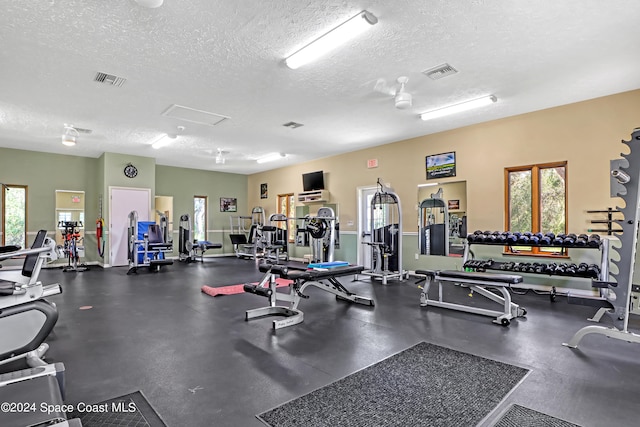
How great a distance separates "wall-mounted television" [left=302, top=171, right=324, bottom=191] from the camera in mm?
8898

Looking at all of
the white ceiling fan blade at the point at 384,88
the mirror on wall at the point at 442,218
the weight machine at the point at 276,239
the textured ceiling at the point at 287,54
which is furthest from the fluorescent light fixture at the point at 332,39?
the weight machine at the point at 276,239

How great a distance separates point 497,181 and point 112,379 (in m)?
5.82

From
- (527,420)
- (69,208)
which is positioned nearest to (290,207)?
(69,208)

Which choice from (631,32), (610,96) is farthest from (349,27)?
(610,96)

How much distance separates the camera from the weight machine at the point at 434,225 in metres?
6.33

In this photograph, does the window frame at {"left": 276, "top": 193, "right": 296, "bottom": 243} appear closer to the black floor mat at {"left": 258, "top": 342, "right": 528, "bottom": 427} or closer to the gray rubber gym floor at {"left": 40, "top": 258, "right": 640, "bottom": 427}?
the gray rubber gym floor at {"left": 40, "top": 258, "right": 640, "bottom": 427}

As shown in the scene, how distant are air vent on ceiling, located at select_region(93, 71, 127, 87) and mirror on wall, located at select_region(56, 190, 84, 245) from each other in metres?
5.61

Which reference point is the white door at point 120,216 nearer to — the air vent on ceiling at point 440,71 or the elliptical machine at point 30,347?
the elliptical machine at point 30,347

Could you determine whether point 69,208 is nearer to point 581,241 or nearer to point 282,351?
point 282,351

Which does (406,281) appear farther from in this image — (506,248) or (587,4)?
(587,4)

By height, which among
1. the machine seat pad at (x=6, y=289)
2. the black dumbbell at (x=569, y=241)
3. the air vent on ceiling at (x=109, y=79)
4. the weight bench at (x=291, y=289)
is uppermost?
the air vent on ceiling at (x=109, y=79)

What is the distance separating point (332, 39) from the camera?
316cm

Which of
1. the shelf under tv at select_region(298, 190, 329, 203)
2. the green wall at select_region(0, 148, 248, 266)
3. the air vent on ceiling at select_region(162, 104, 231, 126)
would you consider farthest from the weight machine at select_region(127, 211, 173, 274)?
the shelf under tv at select_region(298, 190, 329, 203)

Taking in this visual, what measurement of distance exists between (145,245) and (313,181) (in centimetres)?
436
